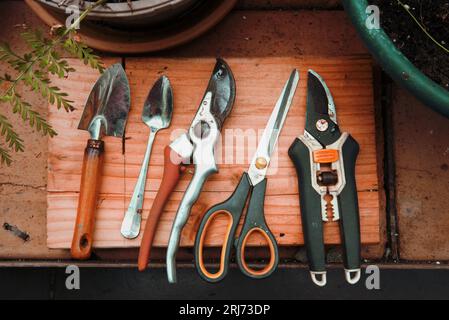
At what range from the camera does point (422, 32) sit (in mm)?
730

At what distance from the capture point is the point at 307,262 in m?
0.82

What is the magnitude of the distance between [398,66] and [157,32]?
33 centimetres

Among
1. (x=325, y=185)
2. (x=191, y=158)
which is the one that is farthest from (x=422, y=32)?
(x=191, y=158)

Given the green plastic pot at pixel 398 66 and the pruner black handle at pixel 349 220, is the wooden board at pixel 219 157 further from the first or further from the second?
the green plastic pot at pixel 398 66

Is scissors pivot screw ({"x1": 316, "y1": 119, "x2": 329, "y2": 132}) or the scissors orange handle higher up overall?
scissors pivot screw ({"x1": 316, "y1": 119, "x2": 329, "y2": 132})

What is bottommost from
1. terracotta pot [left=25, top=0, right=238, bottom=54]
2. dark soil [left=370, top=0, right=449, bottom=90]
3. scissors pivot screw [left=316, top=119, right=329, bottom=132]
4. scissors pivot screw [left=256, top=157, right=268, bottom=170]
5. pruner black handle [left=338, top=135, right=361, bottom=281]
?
pruner black handle [left=338, top=135, right=361, bottom=281]

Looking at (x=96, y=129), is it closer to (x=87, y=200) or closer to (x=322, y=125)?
(x=87, y=200)

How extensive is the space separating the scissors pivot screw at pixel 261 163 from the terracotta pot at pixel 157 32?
190 mm

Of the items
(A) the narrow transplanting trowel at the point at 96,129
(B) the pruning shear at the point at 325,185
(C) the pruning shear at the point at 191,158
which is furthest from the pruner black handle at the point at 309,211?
(A) the narrow transplanting trowel at the point at 96,129

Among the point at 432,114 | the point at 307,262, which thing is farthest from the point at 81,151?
the point at 432,114

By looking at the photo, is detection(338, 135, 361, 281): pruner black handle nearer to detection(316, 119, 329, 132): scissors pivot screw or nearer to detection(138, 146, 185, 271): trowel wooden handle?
detection(316, 119, 329, 132): scissors pivot screw

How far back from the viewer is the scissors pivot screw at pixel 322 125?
78 cm

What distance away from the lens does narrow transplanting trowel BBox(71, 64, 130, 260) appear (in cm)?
77

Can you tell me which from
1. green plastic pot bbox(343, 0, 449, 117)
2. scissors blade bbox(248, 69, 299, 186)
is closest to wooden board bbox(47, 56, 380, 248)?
scissors blade bbox(248, 69, 299, 186)
